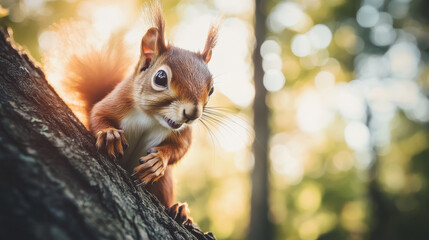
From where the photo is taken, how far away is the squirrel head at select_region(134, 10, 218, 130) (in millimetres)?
1595

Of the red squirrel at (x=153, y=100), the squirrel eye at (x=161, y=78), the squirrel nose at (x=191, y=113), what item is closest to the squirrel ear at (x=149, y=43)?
the red squirrel at (x=153, y=100)

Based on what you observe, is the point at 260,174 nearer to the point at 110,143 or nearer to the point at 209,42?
the point at 209,42

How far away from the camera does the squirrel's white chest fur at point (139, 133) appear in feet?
5.83

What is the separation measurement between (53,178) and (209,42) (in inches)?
57.2

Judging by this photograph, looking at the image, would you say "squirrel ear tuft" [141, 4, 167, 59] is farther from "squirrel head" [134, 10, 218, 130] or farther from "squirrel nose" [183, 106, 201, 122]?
"squirrel nose" [183, 106, 201, 122]

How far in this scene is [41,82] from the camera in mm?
1277

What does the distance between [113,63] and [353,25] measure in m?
7.09

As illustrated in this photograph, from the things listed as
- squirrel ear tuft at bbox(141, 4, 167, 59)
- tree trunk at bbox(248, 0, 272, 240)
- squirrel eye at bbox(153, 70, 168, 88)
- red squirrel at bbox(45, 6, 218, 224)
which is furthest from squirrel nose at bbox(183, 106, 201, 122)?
tree trunk at bbox(248, 0, 272, 240)

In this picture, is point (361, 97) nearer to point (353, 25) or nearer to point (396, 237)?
point (353, 25)

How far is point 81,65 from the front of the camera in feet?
6.59

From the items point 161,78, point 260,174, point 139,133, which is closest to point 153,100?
point 161,78

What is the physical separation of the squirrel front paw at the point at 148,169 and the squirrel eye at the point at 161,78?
38 centimetres

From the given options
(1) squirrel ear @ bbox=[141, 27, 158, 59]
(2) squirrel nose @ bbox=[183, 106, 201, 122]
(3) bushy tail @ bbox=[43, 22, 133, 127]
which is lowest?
(2) squirrel nose @ bbox=[183, 106, 201, 122]

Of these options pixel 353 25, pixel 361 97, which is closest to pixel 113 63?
pixel 353 25
